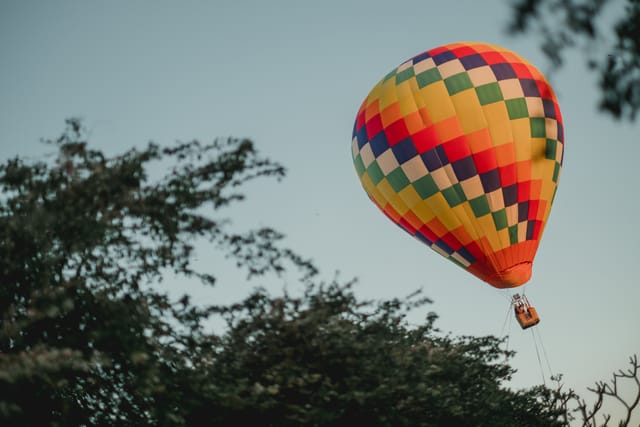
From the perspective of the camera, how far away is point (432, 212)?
689 inches

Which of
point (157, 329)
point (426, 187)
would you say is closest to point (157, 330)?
point (157, 329)

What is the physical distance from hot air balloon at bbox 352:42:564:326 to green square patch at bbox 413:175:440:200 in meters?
0.03

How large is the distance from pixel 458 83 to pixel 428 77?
1055mm

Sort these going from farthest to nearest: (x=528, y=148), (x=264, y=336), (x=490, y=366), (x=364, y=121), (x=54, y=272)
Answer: (x=364, y=121)
(x=528, y=148)
(x=490, y=366)
(x=264, y=336)
(x=54, y=272)

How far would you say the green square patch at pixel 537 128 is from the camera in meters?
17.3

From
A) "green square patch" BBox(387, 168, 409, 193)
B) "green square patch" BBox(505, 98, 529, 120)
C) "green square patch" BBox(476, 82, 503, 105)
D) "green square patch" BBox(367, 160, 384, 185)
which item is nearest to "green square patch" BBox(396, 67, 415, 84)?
"green square patch" BBox(476, 82, 503, 105)

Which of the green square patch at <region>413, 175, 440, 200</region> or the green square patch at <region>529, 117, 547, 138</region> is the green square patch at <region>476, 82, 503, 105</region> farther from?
the green square patch at <region>413, 175, 440, 200</region>

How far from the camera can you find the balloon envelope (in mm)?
16953

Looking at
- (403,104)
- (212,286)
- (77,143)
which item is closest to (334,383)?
(212,286)

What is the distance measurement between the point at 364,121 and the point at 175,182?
40.4 feet

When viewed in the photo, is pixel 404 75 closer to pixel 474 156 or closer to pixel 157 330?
pixel 474 156

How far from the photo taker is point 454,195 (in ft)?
56.0

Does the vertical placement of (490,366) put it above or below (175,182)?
below

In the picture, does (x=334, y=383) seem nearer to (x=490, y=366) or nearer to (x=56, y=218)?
(x=56, y=218)
